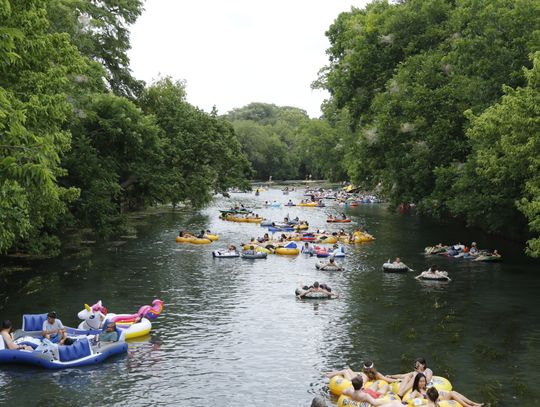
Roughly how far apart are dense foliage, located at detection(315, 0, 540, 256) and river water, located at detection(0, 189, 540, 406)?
4.24m

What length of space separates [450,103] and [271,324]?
22483mm

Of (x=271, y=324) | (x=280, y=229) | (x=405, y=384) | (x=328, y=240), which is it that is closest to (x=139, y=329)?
(x=271, y=324)

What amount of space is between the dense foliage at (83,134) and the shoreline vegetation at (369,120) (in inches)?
4.4

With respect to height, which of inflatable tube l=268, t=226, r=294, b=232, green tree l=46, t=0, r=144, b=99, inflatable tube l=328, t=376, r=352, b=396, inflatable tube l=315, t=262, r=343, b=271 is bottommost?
inflatable tube l=328, t=376, r=352, b=396

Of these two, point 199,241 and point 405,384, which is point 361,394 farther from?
point 199,241

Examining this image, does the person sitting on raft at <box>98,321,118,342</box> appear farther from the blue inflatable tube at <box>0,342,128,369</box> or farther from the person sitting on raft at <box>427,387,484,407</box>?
the person sitting on raft at <box>427,387,484,407</box>

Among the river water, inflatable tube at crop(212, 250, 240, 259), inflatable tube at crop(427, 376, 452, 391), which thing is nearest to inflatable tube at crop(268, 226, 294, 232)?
the river water

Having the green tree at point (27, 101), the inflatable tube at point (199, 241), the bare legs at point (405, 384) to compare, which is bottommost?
the bare legs at point (405, 384)

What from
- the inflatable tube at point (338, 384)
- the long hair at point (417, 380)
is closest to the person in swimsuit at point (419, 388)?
the long hair at point (417, 380)

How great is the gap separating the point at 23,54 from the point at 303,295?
16.2m

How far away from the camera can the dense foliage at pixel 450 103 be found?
97.5 ft

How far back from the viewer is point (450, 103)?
40312 millimetres

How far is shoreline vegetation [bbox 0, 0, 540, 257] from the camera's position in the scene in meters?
26.7

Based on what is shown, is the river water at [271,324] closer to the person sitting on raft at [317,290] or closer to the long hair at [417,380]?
the person sitting on raft at [317,290]
